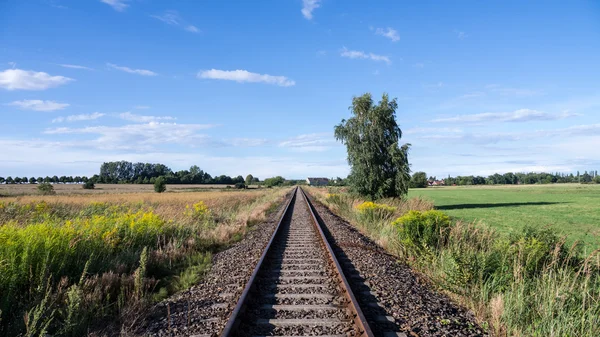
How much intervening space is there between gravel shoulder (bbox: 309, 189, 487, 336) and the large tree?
18.7 metres

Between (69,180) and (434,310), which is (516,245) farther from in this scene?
(69,180)

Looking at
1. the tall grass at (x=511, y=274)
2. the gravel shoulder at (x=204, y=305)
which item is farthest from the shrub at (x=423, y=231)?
the gravel shoulder at (x=204, y=305)

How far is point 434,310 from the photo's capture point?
4711mm

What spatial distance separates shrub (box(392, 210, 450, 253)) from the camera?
788 centimetres

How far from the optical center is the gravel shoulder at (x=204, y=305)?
13.5 feet

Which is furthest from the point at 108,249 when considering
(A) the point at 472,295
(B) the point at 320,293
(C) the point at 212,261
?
(A) the point at 472,295

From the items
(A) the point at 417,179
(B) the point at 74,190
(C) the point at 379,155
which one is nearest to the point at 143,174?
(B) the point at 74,190

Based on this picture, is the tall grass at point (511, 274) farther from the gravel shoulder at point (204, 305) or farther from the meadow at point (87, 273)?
the meadow at point (87, 273)

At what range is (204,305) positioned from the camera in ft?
16.2

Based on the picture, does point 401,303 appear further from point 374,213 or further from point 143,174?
point 143,174

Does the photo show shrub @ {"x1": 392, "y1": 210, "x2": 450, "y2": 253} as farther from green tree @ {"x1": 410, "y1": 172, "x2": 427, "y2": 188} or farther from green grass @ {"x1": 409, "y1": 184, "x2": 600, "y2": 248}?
green tree @ {"x1": 410, "y1": 172, "x2": 427, "y2": 188}

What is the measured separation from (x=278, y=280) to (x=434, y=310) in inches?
107

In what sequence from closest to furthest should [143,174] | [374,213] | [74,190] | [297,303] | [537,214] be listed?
[297,303] < [374,213] < [537,214] < [74,190] < [143,174]

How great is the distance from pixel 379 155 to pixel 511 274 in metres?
21.2
